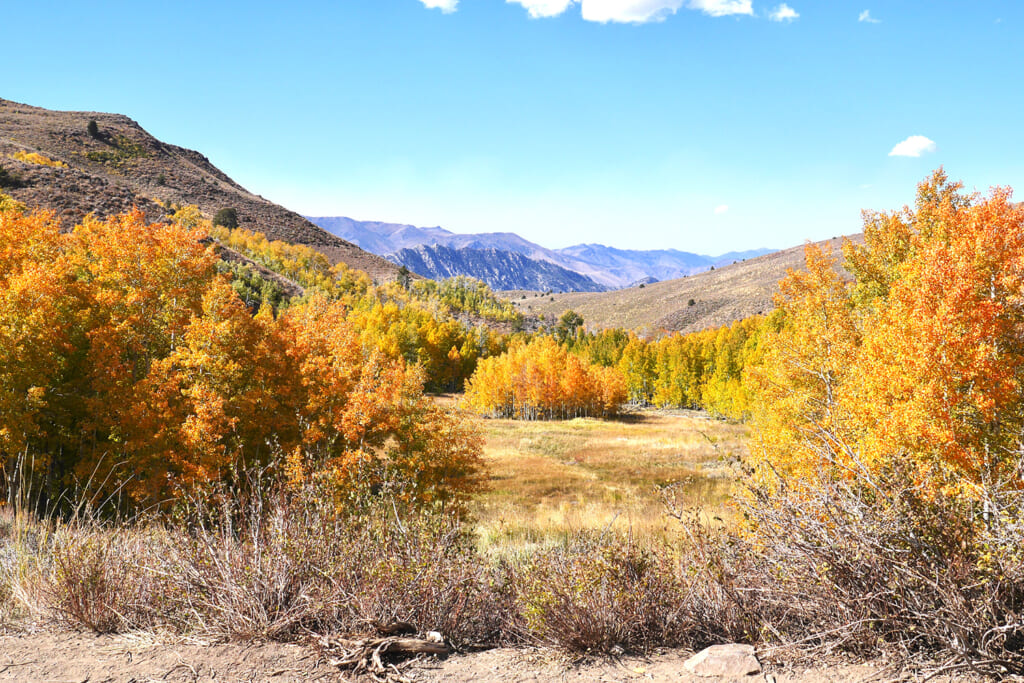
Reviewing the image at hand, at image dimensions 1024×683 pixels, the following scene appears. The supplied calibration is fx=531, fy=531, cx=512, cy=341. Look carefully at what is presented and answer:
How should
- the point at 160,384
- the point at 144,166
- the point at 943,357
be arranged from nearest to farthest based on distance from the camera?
the point at 943,357 < the point at 160,384 < the point at 144,166

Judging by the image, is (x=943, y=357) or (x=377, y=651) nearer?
(x=377, y=651)

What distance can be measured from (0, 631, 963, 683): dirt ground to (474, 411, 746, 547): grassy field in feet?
27.8

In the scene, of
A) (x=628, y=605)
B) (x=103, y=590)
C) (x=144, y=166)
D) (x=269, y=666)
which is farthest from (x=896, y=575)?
(x=144, y=166)

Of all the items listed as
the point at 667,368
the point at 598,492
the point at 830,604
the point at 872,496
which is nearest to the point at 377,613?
the point at 830,604

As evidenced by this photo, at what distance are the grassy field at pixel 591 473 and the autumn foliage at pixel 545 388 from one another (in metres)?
7.97

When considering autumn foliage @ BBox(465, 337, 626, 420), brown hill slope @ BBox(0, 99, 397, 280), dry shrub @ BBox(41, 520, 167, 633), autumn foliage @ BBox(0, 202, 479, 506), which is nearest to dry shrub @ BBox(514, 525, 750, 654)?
dry shrub @ BBox(41, 520, 167, 633)

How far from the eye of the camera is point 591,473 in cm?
3600

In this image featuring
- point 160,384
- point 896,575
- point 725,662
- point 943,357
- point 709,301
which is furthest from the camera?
point 709,301

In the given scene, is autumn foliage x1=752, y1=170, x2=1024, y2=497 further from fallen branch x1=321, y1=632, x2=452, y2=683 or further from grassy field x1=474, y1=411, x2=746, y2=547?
fallen branch x1=321, y1=632, x2=452, y2=683

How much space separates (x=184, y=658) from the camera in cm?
386

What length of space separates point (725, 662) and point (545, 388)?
71.2 metres

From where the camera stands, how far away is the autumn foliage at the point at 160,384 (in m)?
14.8

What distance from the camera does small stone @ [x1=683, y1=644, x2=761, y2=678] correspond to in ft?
11.7

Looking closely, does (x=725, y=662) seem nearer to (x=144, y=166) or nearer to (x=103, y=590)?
(x=103, y=590)
